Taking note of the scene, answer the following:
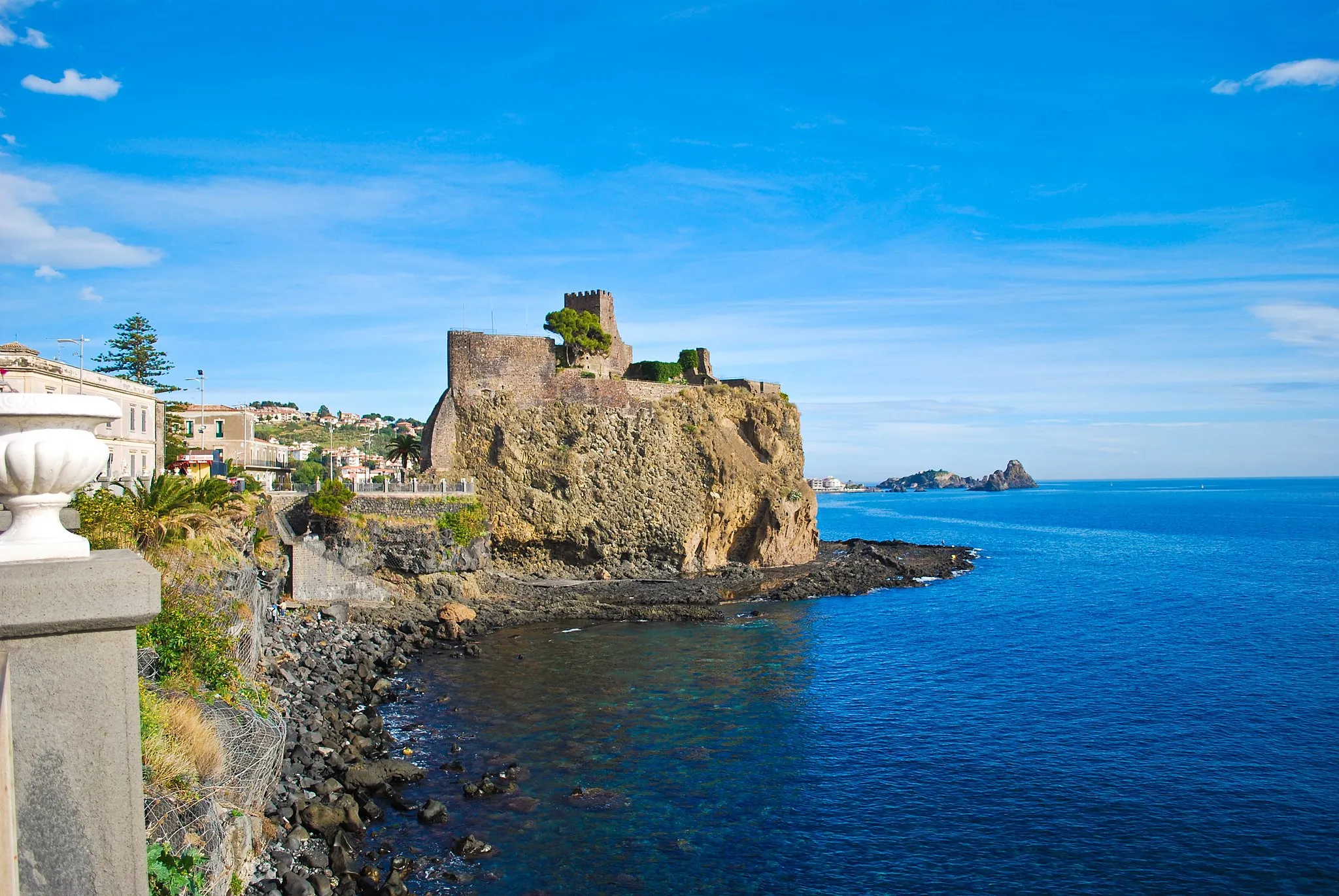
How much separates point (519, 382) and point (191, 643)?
1648 inches

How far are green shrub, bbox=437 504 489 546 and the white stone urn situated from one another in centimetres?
4562

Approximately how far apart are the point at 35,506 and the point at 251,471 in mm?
53088

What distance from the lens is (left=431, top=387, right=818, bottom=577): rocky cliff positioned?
183 ft

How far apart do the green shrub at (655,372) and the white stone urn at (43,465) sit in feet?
200

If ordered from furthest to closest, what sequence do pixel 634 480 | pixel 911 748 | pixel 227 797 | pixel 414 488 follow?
pixel 634 480 → pixel 414 488 → pixel 911 748 → pixel 227 797

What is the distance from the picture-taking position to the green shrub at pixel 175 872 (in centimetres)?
863

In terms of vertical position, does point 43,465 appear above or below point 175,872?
above

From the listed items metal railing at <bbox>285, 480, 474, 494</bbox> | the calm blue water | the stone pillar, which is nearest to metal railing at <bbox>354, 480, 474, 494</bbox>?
metal railing at <bbox>285, 480, 474, 494</bbox>

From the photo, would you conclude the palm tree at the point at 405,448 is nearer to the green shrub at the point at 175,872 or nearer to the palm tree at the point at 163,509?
the palm tree at the point at 163,509

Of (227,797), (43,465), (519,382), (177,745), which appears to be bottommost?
(227,797)

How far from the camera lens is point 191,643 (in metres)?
15.9

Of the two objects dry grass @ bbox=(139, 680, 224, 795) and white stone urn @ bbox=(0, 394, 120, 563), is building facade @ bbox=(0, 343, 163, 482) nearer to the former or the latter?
dry grass @ bbox=(139, 680, 224, 795)

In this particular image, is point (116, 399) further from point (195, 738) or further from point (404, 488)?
point (195, 738)

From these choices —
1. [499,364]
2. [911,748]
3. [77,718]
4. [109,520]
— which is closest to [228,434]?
[499,364]
